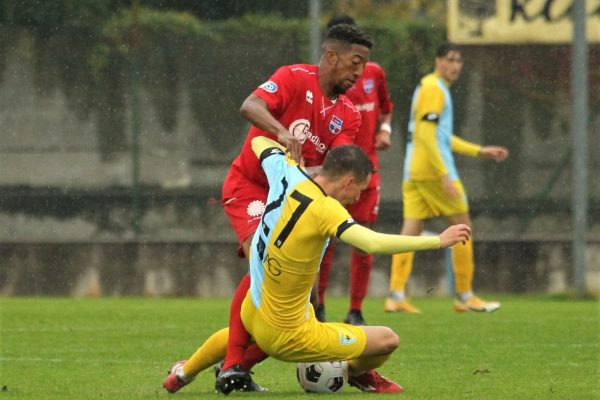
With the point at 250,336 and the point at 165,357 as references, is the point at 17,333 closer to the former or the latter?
the point at 165,357

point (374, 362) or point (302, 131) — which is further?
point (302, 131)

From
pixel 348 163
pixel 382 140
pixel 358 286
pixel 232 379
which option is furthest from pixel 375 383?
pixel 382 140

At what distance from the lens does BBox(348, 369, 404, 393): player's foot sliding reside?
24.0 ft

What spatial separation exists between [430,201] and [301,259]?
602cm

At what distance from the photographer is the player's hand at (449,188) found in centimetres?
1254

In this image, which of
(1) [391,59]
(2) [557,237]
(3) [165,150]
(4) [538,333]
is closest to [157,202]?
(3) [165,150]

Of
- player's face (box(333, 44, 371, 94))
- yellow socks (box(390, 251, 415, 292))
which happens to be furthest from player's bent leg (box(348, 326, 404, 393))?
yellow socks (box(390, 251, 415, 292))

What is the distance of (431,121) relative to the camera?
12.7m

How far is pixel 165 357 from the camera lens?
30.3ft

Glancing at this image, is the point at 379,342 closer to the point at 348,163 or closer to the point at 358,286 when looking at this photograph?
the point at 348,163

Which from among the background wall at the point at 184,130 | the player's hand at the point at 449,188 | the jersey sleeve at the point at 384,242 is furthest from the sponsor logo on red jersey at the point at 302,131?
the background wall at the point at 184,130

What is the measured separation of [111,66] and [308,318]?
829cm

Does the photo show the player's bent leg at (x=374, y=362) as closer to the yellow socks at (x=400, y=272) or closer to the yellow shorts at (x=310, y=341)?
the yellow shorts at (x=310, y=341)

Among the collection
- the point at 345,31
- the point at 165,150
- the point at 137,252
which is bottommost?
the point at 137,252
